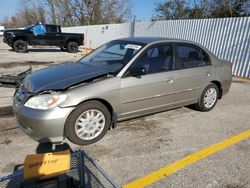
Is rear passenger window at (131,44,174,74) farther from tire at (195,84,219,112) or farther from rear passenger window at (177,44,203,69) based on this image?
tire at (195,84,219,112)

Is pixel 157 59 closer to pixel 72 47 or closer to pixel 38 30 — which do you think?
pixel 38 30

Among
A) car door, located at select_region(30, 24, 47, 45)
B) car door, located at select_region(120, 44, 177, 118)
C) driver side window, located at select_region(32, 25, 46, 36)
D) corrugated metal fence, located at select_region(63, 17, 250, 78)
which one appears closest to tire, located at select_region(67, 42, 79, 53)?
car door, located at select_region(30, 24, 47, 45)

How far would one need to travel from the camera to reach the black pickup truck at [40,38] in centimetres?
1755

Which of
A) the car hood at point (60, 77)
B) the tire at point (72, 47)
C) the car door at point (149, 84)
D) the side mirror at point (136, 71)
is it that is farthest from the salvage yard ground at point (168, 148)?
the tire at point (72, 47)

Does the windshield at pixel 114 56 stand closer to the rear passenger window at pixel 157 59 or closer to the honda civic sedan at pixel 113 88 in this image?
the honda civic sedan at pixel 113 88

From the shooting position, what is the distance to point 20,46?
58.5 ft

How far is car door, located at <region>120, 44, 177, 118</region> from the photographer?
4.11 metres

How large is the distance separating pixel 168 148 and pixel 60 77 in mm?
1981

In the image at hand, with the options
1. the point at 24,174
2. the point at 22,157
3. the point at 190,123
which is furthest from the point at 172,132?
the point at 24,174

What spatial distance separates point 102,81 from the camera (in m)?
3.85

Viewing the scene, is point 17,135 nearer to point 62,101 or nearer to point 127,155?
point 62,101

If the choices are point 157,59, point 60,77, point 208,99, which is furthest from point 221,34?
point 60,77

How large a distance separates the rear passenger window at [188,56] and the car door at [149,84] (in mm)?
242

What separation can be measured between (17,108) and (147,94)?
2074 mm
